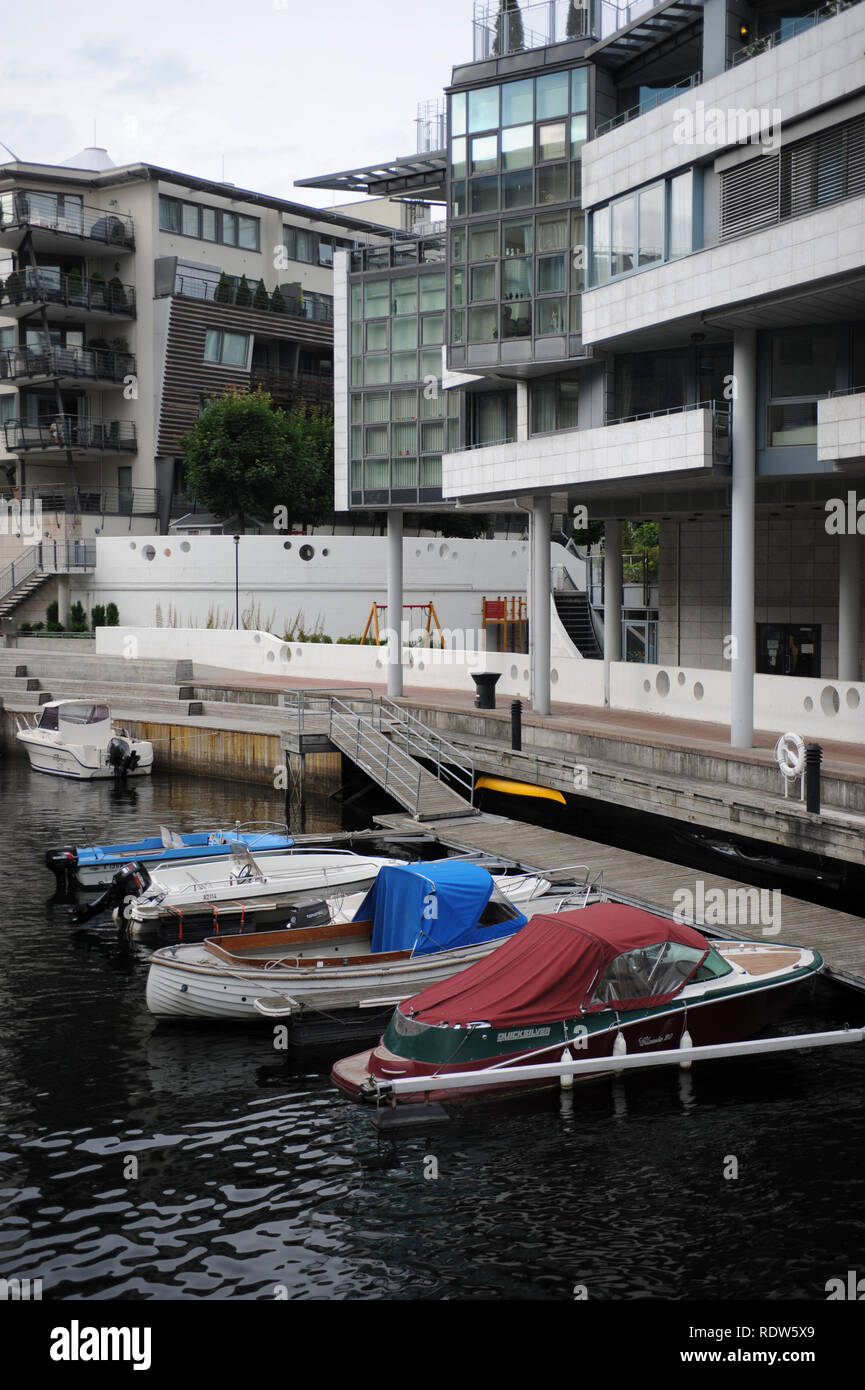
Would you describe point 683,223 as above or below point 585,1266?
Result: above

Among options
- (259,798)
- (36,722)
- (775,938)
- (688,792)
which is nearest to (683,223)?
(688,792)

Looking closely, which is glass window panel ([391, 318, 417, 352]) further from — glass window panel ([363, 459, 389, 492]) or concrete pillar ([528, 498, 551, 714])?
concrete pillar ([528, 498, 551, 714])

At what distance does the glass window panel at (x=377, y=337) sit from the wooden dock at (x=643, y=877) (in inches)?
694

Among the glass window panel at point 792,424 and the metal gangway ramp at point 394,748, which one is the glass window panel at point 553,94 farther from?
the metal gangway ramp at point 394,748

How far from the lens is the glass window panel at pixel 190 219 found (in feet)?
201

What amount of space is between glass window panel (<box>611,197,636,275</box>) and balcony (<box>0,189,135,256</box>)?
37.2 metres

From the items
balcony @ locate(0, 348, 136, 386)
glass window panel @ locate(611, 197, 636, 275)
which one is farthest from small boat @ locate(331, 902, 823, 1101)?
balcony @ locate(0, 348, 136, 386)

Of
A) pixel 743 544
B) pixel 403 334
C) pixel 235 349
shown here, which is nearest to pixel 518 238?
pixel 403 334

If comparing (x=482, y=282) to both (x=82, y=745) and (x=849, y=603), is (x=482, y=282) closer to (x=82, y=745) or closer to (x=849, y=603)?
(x=849, y=603)

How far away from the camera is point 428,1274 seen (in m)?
10.9

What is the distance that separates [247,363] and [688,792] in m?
45.2

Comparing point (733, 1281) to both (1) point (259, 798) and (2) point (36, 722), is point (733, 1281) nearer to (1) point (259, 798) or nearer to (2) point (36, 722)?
(1) point (259, 798)

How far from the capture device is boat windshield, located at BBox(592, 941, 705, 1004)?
49.2 ft

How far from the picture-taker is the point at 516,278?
31.7 metres
